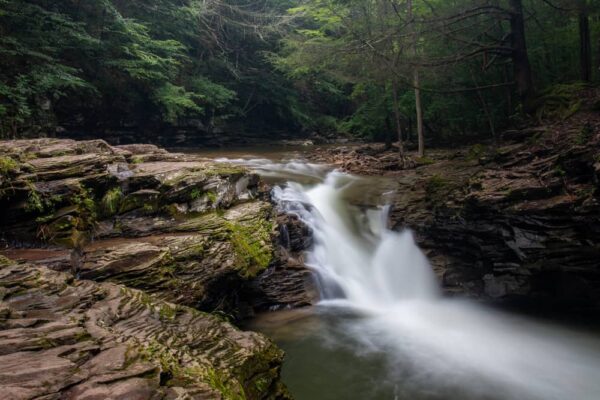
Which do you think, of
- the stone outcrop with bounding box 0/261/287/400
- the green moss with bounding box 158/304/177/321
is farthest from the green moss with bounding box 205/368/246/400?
the green moss with bounding box 158/304/177/321

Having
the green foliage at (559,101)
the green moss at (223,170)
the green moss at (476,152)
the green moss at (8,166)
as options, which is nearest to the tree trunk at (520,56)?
the green foliage at (559,101)

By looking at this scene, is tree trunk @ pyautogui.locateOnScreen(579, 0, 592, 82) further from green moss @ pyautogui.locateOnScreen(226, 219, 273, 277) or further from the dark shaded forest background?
green moss @ pyautogui.locateOnScreen(226, 219, 273, 277)

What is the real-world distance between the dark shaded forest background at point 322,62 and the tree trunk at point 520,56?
0.09ft

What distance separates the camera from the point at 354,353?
621 centimetres

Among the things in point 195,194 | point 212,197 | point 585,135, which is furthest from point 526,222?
point 195,194

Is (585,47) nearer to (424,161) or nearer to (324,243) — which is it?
(424,161)

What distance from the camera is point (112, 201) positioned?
21.7 ft

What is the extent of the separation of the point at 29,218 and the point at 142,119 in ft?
42.4

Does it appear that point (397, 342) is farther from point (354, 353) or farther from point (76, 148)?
point (76, 148)

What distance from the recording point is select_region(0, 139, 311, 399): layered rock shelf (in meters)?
2.88

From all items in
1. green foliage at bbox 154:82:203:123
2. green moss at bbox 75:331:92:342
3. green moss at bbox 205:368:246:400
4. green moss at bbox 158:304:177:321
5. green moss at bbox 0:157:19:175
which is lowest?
green moss at bbox 205:368:246:400

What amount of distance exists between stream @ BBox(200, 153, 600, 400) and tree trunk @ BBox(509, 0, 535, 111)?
15.3 ft

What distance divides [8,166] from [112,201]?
1.48 m

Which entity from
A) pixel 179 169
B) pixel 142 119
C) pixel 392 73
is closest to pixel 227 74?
pixel 142 119
